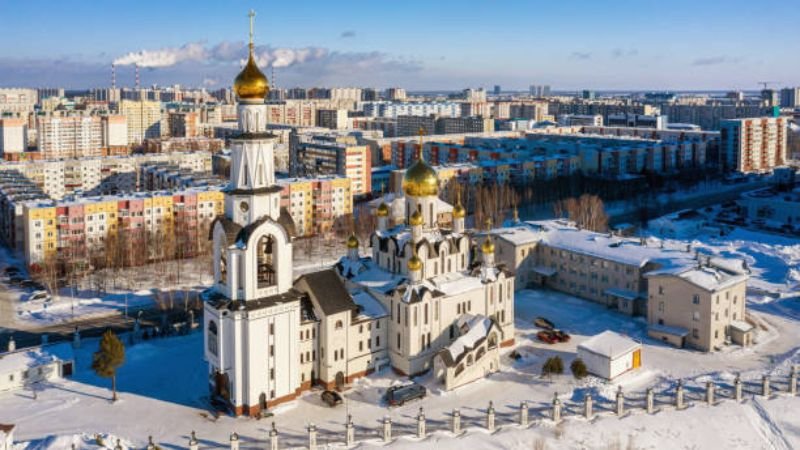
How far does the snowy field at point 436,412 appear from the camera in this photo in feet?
61.8

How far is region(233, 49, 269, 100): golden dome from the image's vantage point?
20281mm

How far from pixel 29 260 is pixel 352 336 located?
23.4m

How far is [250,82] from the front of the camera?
66.5 feet

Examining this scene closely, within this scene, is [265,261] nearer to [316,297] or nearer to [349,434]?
[316,297]

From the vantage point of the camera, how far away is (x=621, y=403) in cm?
2014

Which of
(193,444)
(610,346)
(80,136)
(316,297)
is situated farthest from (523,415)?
(80,136)

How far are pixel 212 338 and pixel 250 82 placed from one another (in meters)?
7.61

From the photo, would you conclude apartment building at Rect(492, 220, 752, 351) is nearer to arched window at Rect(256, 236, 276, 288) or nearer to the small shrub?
the small shrub

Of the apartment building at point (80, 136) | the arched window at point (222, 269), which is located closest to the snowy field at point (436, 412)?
the arched window at point (222, 269)

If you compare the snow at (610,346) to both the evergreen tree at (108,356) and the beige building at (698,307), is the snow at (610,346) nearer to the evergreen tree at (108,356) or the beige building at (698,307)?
the beige building at (698,307)

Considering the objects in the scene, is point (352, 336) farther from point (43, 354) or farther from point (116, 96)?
point (116, 96)

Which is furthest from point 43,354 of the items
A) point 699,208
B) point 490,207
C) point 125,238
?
point 699,208

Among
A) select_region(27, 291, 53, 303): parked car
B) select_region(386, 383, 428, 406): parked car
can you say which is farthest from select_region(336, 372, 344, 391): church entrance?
select_region(27, 291, 53, 303): parked car

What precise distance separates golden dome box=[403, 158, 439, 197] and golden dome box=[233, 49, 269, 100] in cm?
714
